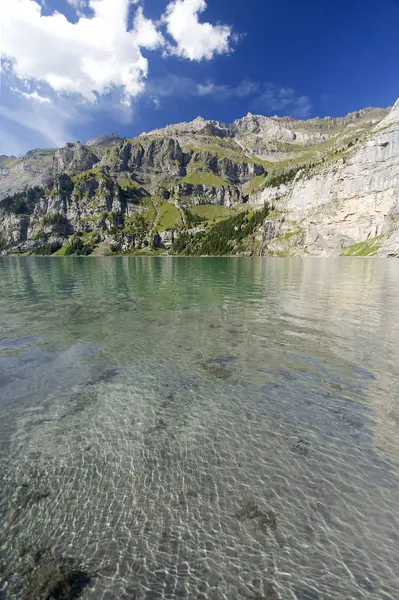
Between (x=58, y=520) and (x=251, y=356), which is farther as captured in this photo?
(x=251, y=356)

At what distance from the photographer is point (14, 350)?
67.5 ft

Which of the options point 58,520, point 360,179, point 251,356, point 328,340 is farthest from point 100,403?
point 360,179

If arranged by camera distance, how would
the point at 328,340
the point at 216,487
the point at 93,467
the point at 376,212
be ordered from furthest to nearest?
the point at 376,212
the point at 328,340
the point at 93,467
the point at 216,487

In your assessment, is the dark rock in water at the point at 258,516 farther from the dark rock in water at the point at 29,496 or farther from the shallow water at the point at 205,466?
the dark rock in water at the point at 29,496

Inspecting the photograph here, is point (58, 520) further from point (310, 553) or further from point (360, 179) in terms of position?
point (360, 179)

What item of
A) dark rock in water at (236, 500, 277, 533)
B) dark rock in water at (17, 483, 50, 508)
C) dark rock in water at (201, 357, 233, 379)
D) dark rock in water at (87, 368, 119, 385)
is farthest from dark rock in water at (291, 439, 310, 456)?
dark rock in water at (87, 368, 119, 385)

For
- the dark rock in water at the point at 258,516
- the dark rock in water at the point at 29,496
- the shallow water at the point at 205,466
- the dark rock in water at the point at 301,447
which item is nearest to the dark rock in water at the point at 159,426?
the shallow water at the point at 205,466

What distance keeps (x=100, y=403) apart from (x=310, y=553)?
9.85 meters

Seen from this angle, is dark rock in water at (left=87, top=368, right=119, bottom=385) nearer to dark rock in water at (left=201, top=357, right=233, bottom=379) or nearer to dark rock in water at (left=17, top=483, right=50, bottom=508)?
dark rock in water at (left=201, top=357, right=233, bottom=379)

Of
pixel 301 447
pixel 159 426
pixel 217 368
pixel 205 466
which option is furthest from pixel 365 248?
pixel 205 466

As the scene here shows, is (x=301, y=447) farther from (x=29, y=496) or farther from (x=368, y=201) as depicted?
(x=368, y=201)

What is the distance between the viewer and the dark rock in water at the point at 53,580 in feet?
19.9

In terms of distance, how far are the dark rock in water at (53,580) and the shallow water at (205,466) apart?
5.6 inches

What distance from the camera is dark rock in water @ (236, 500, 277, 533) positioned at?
7702mm
